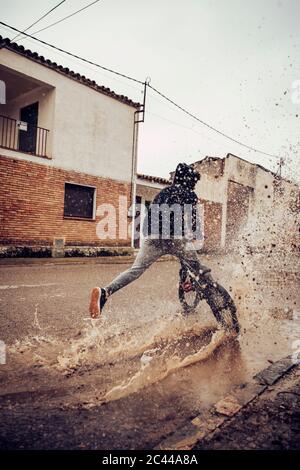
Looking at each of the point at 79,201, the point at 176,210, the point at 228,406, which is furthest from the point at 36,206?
the point at 228,406

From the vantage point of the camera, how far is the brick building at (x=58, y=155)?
11.9 metres

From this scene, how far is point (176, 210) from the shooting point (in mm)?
3906

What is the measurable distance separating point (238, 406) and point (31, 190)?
11.5 m

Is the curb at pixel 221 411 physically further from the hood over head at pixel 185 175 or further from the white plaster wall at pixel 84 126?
the white plaster wall at pixel 84 126

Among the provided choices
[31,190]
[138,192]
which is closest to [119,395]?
[31,190]

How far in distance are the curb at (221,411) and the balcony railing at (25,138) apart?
39.0 ft

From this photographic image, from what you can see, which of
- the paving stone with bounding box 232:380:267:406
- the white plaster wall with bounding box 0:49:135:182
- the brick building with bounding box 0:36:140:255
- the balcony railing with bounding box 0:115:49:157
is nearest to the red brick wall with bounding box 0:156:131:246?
the brick building with bounding box 0:36:140:255

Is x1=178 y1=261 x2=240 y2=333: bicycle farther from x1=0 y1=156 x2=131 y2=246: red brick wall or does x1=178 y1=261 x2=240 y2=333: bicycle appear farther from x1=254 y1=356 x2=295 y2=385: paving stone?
x1=0 y1=156 x2=131 y2=246: red brick wall

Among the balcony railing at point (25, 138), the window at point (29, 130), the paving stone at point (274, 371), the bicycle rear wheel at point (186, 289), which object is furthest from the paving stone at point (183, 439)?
the window at point (29, 130)

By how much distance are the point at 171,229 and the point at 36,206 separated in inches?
379

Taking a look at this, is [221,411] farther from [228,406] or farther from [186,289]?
[186,289]

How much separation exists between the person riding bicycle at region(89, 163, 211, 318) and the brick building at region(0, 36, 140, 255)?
8839mm

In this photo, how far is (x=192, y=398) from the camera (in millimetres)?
2312

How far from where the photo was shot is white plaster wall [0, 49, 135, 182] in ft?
41.9
